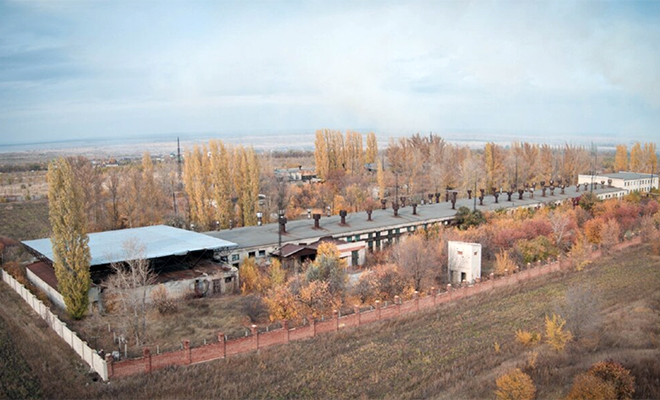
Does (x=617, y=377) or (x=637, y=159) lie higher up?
(x=637, y=159)

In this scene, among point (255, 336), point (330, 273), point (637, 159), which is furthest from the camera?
point (637, 159)

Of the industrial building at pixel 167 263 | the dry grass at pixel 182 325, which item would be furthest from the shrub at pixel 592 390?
the industrial building at pixel 167 263

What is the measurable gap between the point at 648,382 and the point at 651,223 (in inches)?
1018

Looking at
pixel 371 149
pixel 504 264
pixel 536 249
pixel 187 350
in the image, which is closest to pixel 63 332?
pixel 187 350

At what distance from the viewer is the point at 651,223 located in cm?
3497

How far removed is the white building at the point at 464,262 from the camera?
25.6m

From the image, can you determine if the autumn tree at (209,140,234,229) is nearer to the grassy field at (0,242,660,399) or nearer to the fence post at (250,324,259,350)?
the grassy field at (0,242,660,399)

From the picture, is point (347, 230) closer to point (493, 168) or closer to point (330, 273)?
point (330, 273)

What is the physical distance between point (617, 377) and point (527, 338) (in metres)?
4.55

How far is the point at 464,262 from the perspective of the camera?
2589cm

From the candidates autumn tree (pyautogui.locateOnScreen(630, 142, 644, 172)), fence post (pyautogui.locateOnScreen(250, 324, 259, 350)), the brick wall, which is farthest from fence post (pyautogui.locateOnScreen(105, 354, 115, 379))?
autumn tree (pyautogui.locateOnScreen(630, 142, 644, 172))

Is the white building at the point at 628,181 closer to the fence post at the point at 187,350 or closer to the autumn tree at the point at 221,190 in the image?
the autumn tree at the point at 221,190

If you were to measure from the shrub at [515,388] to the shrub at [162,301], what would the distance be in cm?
1217

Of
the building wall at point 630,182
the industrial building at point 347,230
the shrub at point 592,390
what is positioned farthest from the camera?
the building wall at point 630,182
